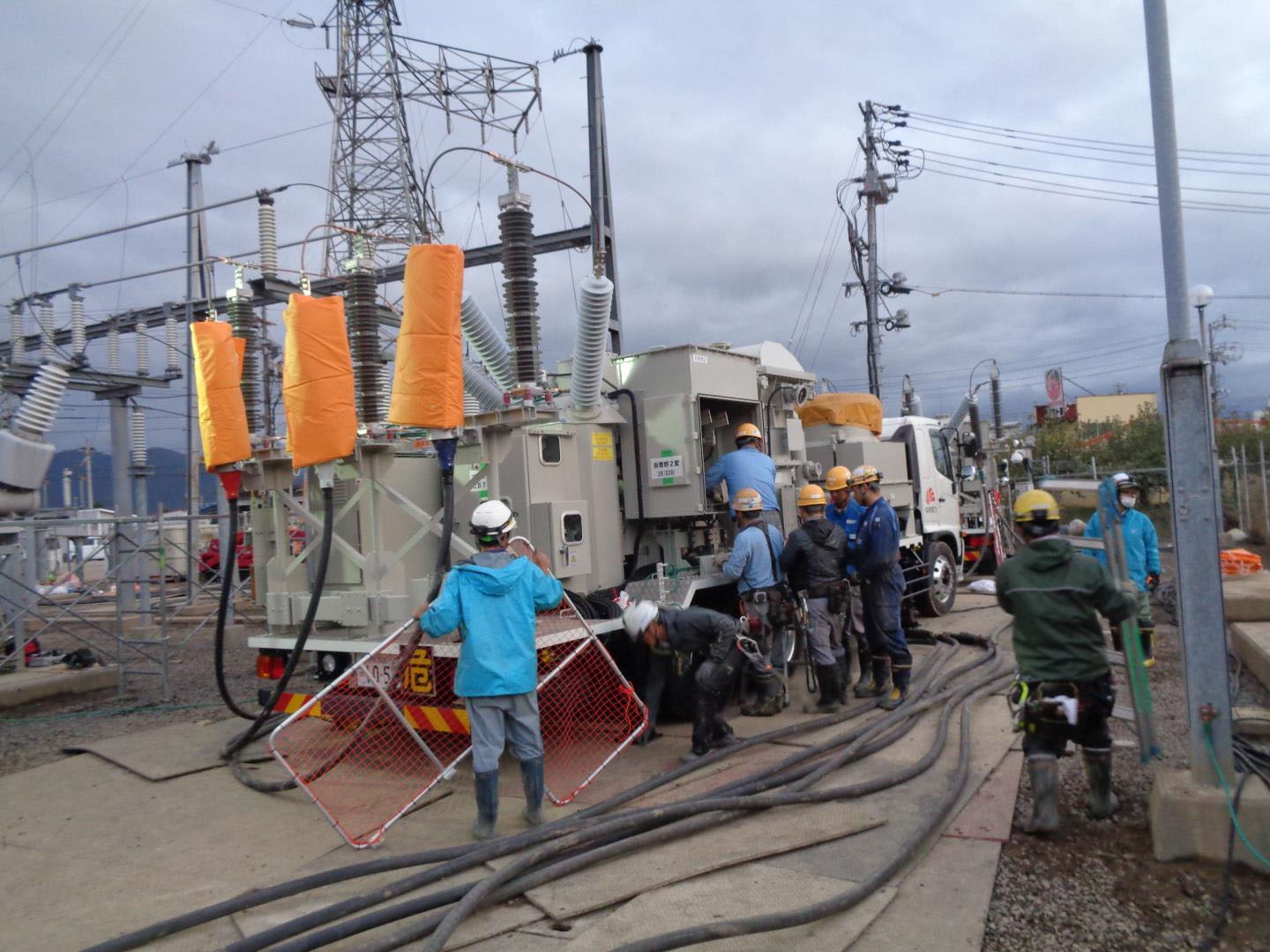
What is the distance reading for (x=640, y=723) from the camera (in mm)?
6883

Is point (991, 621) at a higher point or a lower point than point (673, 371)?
lower

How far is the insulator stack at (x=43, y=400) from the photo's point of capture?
9.61m

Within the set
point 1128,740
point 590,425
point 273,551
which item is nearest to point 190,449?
point 273,551

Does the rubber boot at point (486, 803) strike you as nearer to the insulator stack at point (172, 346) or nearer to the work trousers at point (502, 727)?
the work trousers at point (502, 727)

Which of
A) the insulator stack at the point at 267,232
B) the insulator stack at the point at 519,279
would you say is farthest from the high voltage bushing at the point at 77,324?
the insulator stack at the point at 519,279

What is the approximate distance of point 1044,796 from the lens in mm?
4891

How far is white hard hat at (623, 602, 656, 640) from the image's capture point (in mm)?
6551

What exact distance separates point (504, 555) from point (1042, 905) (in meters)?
3.29

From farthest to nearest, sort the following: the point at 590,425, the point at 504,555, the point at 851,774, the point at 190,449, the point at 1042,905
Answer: the point at 190,449, the point at 590,425, the point at 851,774, the point at 504,555, the point at 1042,905

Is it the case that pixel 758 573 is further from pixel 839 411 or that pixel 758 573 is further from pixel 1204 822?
pixel 839 411

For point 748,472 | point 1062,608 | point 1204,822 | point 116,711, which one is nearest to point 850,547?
point 748,472

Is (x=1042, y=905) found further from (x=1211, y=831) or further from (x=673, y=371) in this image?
(x=673, y=371)

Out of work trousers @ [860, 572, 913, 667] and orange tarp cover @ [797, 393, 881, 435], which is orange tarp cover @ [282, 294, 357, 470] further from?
orange tarp cover @ [797, 393, 881, 435]

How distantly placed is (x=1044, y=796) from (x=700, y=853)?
6.03ft
